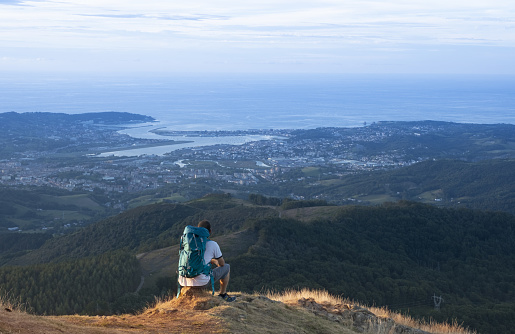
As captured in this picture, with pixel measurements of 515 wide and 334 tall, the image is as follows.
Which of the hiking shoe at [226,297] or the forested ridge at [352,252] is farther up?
the hiking shoe at [226,297]

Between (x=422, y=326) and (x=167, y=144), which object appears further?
(x=167, y=144)

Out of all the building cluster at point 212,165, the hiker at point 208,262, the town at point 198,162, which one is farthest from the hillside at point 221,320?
the building cluster at point 212,165

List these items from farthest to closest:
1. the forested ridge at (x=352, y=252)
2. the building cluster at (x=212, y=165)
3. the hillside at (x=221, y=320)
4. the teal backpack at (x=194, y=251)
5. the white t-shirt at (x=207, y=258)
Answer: the building cluster at (x=212, y=165), the forested ridge at (x=352, y=252), the white t-shirt at (x=207, y=258), the teal backpack at (x=194, y=251), the hillside at (x=221, y=320)

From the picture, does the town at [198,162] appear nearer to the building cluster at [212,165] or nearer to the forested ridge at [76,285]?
the building cluster at [212,165]

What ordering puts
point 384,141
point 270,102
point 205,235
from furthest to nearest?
1. point 270,102
2. point 384,141
3. point 205,235

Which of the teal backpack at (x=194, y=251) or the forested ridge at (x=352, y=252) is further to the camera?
the forested ridge at (x=352, y=252)

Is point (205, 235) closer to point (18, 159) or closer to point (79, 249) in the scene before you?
point (79, 249)

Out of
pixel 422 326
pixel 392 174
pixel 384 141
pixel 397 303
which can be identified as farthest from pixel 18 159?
pixel 422 326
